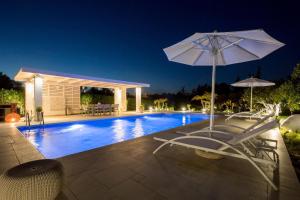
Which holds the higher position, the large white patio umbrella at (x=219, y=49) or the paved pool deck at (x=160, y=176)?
the large white patio umbrella at (x=219, y=49)

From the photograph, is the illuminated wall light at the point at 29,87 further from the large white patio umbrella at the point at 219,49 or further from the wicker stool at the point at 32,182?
the wicker stool at the point at 32,182

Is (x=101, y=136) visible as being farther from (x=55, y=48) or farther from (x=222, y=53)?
(x=55, y=48)

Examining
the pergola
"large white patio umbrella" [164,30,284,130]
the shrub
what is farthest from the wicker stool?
the shrub

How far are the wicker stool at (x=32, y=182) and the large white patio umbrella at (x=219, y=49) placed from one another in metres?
3.02

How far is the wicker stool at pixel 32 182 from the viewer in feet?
4.98

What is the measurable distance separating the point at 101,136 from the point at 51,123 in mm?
3268

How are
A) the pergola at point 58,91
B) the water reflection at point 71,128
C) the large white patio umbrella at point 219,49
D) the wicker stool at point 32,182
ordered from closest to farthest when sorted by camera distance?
the wicker stool at point 32,182
the large white patio umbrella at point 219,49
the water reflection at point 71,128
the pergola at point 58,91

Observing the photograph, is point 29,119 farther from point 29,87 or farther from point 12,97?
point 12,97

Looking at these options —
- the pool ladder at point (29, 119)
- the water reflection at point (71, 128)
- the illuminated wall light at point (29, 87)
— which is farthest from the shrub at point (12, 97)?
the water reflection at point (71, 128)

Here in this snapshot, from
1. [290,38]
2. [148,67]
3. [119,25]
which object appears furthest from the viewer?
[148,67]

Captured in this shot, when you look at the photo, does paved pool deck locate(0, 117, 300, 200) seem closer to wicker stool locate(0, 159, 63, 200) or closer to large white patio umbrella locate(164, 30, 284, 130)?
wicker stool locate(0, 159, 63, 200)

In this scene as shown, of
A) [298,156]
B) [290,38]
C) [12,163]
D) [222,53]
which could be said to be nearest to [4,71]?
[12,163]

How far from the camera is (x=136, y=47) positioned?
24.4 meters

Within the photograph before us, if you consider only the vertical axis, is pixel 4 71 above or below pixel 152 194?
above
